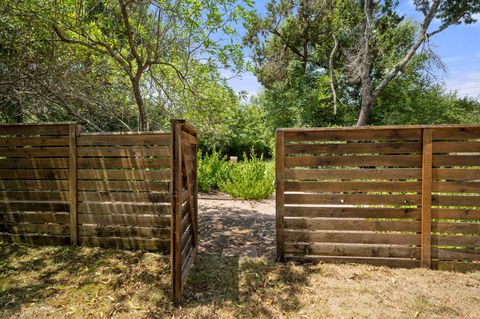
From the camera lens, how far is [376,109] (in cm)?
1455

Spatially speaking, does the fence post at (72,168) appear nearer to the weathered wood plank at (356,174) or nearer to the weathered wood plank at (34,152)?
the weathered wood plank at (34,152)

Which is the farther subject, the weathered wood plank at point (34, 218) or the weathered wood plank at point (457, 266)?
the weathered wood plank at point (34, 218)

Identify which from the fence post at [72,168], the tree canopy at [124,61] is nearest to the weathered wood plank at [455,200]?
the tree canopy at [124,61]

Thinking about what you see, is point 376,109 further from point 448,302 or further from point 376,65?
point 448,302

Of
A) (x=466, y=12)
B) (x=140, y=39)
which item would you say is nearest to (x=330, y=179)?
(x=140, y=39)

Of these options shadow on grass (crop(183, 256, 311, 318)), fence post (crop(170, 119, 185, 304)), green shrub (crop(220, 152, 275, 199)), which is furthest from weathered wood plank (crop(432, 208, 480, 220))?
green shrub (crop(220, 152, 275, 199))

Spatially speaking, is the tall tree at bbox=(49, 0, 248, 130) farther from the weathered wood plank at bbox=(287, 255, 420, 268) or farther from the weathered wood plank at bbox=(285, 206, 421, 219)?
the weathered wood plank at bbox=(287, 255, 420, 268)

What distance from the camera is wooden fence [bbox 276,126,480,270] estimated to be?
9.55ft

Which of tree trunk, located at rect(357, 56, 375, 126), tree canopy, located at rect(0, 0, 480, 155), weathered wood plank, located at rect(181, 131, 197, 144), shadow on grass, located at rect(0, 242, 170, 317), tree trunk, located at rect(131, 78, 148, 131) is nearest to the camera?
shadow on grass, located at rect(0, 242, 170, 317)

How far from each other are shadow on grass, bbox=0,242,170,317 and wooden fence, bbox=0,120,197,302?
172 millimetres

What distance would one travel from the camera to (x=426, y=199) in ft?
9.62

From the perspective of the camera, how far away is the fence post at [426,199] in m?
2.90

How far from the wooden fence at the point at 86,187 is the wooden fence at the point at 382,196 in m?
1.25

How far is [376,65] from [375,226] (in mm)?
13336
